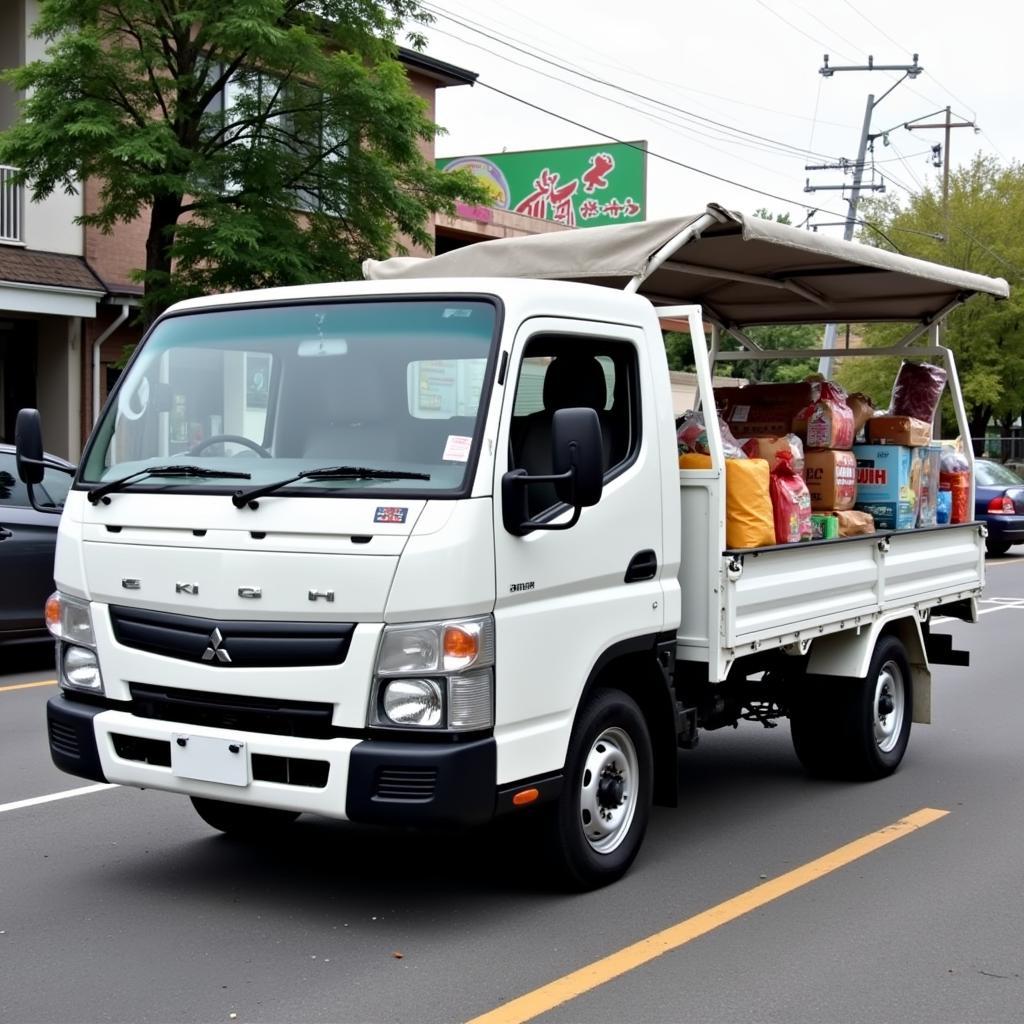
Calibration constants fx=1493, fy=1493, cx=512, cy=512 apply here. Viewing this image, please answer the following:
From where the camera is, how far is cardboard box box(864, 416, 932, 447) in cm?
802

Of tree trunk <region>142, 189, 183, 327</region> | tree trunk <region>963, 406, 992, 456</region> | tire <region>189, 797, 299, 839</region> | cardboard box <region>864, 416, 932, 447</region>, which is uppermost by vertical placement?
tree trunk <region>142, 189, 183, 327</region>

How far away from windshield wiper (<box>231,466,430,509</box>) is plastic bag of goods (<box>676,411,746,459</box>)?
1.57 m

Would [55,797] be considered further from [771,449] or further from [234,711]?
[771,449]

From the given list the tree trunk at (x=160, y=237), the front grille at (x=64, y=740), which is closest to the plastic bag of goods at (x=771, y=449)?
the front grille at (x=64, y=740)

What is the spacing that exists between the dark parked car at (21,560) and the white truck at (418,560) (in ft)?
16.7

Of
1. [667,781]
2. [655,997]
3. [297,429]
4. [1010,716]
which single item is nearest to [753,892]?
[667,781]

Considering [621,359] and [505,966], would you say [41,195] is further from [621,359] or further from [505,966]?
[505,966]

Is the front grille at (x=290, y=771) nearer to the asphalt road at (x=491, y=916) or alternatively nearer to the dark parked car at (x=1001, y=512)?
the asphalt road at (x=491, y=916)

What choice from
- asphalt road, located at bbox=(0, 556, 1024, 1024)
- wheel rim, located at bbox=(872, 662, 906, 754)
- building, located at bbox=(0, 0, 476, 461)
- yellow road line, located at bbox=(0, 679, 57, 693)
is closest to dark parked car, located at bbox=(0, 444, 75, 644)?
yellow road line, located at bbox=(0, 679, 57, 693)

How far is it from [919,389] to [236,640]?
5026 mm

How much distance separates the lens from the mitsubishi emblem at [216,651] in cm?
505

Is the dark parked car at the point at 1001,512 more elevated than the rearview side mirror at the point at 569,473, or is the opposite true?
the rearview side mirror at the point at 569,473

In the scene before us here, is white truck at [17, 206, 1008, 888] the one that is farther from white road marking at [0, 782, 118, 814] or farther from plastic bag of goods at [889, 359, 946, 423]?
plastic bag of goods at [889, 359, 946, 423]

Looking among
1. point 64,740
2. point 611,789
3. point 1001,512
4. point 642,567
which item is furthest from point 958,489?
point 1001,512
